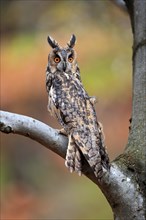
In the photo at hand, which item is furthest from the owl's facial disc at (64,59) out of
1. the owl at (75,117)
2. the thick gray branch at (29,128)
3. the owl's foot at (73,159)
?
the thick gray branch at (29,128)

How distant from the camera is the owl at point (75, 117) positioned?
99.1 inches

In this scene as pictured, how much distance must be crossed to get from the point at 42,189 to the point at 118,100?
1689 millimetres

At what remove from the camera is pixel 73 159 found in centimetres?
251

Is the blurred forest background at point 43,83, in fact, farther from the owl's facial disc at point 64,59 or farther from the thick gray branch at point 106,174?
the thick gray branch at point 106,174

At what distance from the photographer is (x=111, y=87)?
6348 millimetres

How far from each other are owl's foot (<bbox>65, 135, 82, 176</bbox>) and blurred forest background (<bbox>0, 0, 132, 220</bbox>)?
11.1 feet

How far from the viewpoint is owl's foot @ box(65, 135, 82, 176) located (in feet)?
8.14

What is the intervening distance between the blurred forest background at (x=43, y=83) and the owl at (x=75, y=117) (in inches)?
106

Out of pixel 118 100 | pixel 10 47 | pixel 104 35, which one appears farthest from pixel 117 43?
pixel 10 47

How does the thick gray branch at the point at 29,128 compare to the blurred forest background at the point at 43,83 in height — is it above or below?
below

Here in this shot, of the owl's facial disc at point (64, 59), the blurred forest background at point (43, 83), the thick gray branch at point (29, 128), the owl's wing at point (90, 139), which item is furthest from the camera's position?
the blurred forest background at point (43, 83)

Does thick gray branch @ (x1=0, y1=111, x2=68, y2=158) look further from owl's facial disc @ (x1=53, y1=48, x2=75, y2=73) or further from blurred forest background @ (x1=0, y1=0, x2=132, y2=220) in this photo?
blurred forest background @ (x1=0, y1=0, x2=132, y2=220)

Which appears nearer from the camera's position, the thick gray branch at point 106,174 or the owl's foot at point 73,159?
the thick gray branch at point 106,174

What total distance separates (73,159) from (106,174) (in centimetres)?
16
